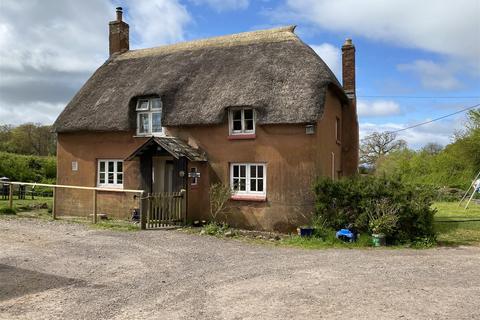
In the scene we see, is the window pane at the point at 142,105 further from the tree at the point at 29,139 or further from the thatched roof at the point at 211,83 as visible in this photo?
the tree at the point at 29,139

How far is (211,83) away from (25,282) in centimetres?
1030

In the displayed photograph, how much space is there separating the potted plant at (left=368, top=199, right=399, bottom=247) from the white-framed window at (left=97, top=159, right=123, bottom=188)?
9959 millimetres

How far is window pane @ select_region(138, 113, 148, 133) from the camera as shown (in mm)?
Result: 17359

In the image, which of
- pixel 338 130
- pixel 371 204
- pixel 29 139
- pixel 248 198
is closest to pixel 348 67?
pixel 338 130

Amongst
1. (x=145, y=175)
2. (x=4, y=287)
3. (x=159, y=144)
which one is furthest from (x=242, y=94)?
(x=4, y=287)

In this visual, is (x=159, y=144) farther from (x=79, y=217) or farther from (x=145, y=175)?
(x=79, y=217)

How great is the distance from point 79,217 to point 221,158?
6.78 m

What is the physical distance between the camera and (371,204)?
12602mm

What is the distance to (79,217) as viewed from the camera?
1809cm

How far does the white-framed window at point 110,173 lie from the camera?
699 inches

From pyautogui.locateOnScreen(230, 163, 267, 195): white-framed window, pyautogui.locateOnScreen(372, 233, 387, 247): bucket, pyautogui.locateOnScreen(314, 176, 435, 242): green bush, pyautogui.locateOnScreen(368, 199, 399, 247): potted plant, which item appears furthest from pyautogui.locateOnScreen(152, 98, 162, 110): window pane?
pyautogui.locateOnScreen(372, 233, 387, 247): bucket

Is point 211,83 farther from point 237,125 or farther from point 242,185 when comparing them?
point 242,185

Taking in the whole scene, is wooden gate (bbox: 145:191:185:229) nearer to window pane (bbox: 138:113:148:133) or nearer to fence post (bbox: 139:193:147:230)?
fence post (bbox: 139:193:147:230)

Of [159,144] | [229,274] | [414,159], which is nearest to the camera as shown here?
[229,274]
